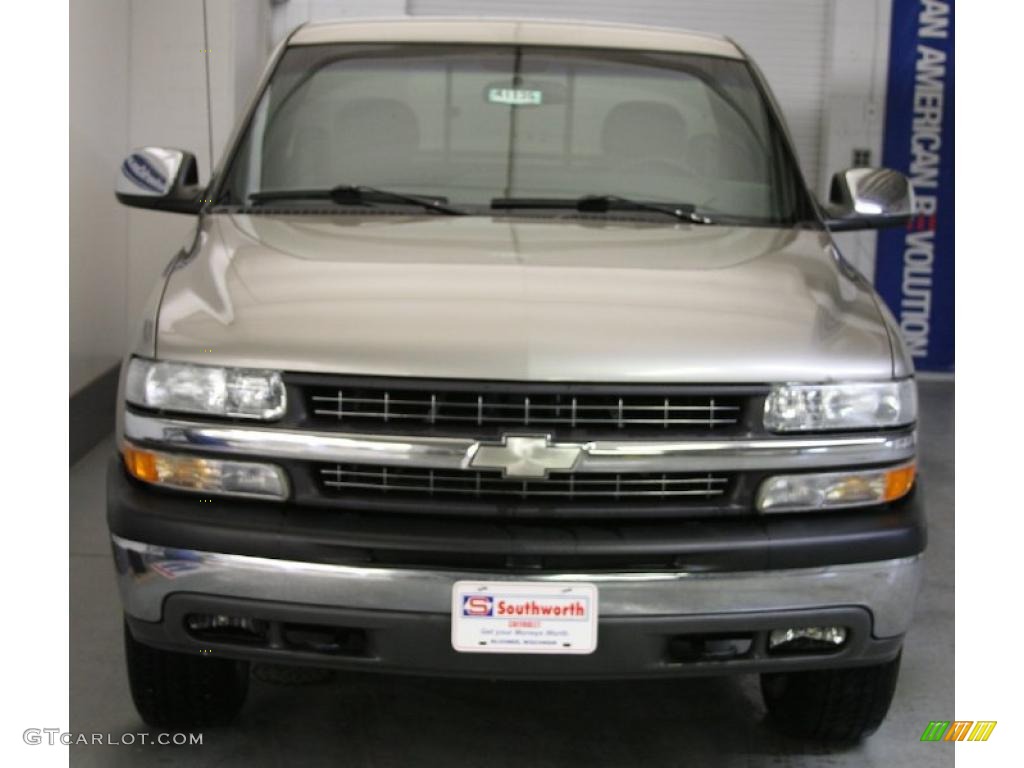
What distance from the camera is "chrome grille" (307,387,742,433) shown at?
9.40 ft

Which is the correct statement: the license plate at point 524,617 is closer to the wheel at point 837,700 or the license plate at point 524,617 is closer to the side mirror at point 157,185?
the wheel at point 837,700

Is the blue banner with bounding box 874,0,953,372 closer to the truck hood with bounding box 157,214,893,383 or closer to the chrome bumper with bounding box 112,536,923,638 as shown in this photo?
the truck hood with bounding box 157,214,893,383

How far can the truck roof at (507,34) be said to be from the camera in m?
4.28

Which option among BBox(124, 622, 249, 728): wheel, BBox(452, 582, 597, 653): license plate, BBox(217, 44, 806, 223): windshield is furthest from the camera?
BBox(217, 44, 806, 223): windshield

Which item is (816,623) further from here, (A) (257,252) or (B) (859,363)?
(A) (257,252)

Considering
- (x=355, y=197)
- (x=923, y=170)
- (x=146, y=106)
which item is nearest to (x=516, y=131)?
(x=355, y=197)

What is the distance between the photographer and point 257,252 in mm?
3389

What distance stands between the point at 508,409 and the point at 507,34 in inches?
71.0

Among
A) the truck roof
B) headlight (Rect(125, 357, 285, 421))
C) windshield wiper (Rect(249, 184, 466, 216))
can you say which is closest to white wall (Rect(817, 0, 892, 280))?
the truck roof

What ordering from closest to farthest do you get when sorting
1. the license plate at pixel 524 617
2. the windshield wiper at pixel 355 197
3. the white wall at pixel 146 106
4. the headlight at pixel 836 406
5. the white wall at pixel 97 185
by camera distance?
the license plate at pixel 524 617, the headlight at pixel 836 406, the windshield wiper at pixel 355 197, the white wall at pixel 97 185, the white wall at pixel 146 106

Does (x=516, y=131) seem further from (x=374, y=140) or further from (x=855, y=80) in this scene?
(x=855, y=80)

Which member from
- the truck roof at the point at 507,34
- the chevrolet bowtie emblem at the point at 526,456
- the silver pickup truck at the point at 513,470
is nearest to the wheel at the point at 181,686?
the silver pickup truck at the point at 513,470

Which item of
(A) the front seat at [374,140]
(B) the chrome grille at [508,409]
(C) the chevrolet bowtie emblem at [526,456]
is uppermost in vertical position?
(A) the front seat at [374,140]

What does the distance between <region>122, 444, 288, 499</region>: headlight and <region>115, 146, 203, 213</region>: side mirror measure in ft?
3.99
